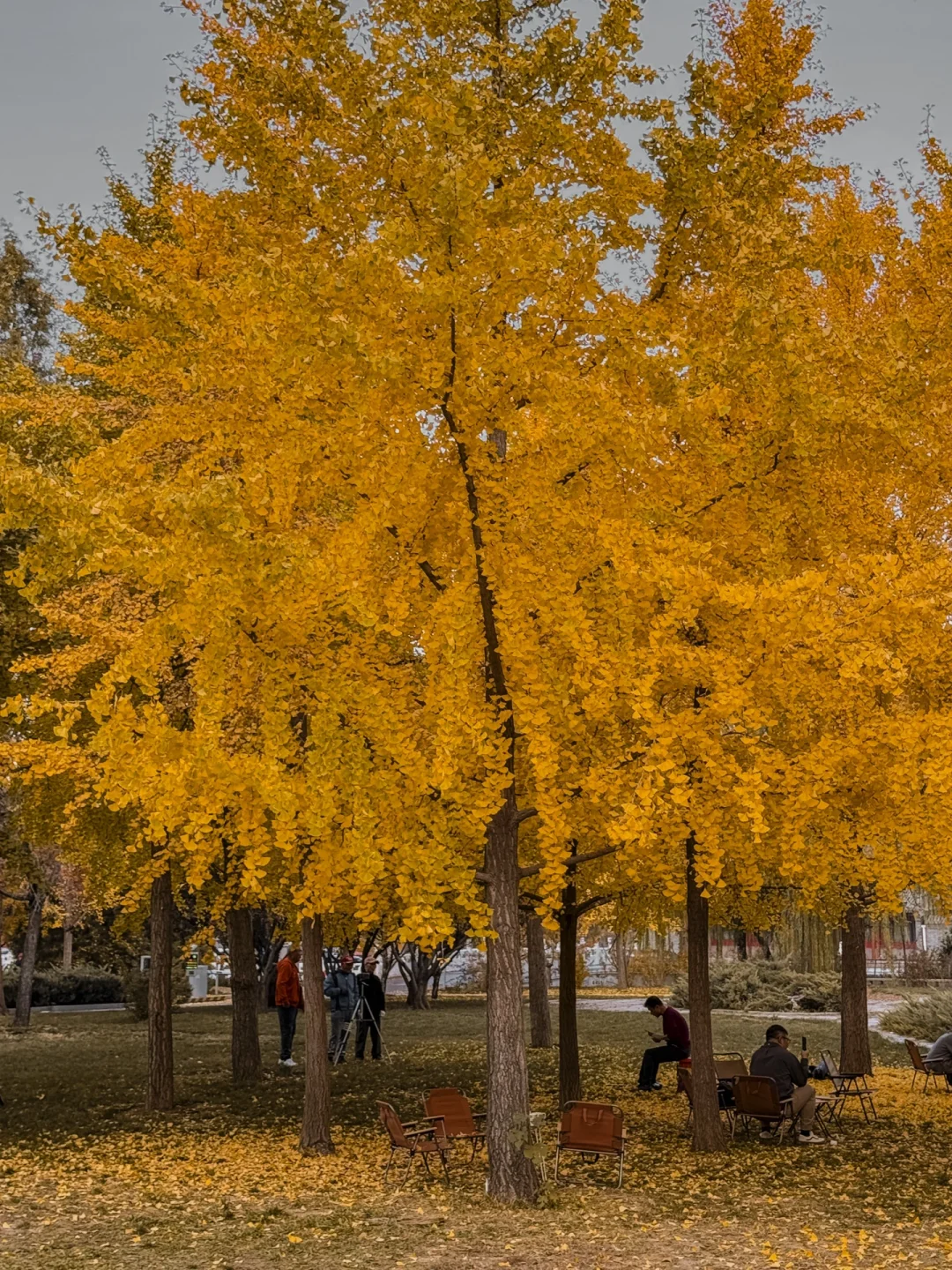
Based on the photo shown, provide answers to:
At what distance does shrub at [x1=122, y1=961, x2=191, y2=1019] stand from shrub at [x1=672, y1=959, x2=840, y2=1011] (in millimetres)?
11806

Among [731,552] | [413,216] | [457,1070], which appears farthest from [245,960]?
[413,216]

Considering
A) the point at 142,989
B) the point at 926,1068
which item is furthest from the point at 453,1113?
the point at 142,989

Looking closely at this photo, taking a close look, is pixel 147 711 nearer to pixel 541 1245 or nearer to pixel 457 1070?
pixel 541 1245

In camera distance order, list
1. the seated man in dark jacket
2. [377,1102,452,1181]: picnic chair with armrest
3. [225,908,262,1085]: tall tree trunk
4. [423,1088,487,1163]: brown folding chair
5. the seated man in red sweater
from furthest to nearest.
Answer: [225,908,262,1085]: tall tree trunk < the seated man in red sweater < the seated man in dark jacket < [423,1088,487,1163]: brown folding chair < [377,1102,452,1181]: picnic chair with armrest

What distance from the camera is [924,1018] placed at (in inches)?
788

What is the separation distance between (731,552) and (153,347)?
454 cm

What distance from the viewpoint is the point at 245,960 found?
47.6 feet

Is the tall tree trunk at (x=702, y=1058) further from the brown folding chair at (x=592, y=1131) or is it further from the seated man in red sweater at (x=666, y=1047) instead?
the seated man in red sweater at (x=666, y=1047)

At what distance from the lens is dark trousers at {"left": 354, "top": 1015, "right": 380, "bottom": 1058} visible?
1648 centimetres

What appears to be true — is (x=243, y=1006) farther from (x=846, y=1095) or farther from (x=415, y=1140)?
(x=846, y=1095)

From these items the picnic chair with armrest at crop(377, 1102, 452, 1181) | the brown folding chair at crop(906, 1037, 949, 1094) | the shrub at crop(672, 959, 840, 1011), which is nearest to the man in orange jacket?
the picnic chair with armrest at crop(377, 1102, 452, 1181)

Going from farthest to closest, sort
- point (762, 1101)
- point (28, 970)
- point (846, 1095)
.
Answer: point (28, 970) < point (846, 1095) < point (762, 1101)

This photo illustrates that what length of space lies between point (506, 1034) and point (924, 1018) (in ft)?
47.9

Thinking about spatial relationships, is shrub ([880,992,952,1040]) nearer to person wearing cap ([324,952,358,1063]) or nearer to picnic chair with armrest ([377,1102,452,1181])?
person wearing cap ([324,952,358,1063])
